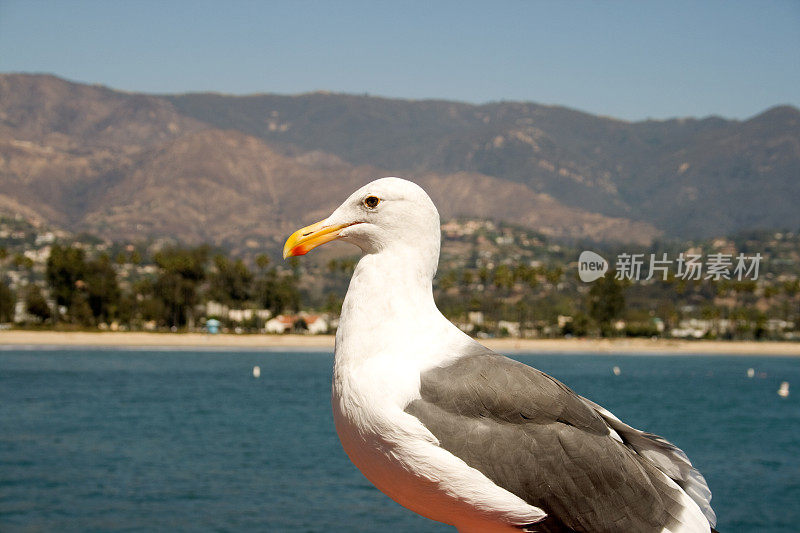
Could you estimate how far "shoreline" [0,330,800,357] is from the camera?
336 ft

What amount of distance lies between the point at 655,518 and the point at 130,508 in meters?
22.4

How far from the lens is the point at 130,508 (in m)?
24.3

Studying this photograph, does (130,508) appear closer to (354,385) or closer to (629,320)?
(354,385)

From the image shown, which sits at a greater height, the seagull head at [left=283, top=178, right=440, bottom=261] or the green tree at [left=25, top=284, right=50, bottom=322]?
the seagull head at [left=283, top=178, right=440, bottom=261]

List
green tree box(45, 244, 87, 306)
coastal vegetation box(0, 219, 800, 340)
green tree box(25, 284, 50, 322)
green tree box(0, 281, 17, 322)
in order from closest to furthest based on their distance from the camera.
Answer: green tree box(25, 284, 50, 322) < green tree box(0, 281, 17, 322) < green tree box(45, 244, 87, 306) < coastal vegetation box(0, 219, 800, 340)

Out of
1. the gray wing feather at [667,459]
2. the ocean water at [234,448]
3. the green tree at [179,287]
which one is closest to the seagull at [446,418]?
the gray wing feather at [667,459]

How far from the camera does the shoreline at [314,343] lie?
102 meters

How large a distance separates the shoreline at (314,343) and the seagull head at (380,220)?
9716cm

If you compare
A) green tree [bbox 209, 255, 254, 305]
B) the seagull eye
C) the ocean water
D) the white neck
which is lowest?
the ocean water

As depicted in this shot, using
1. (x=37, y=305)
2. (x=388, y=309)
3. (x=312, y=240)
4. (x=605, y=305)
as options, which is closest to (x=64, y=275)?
(x=37, y=305)

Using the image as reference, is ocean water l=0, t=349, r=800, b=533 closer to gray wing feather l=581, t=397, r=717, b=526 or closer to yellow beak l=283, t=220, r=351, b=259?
gray wing feather l=581, t=397, r=717, b=526

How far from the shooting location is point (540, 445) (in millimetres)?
4156

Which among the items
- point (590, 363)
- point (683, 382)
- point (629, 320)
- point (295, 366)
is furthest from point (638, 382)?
point (629, 320)

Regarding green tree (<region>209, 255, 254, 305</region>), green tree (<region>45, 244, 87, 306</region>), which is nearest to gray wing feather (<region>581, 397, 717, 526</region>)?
green tree (<region>45, 244, 87, 306</region>)
